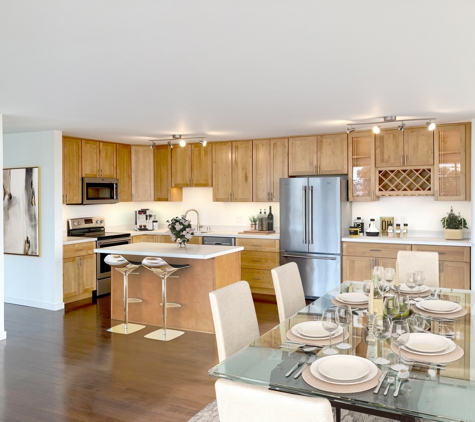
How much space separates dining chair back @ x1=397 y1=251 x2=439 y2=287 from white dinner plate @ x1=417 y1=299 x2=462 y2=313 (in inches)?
36.7

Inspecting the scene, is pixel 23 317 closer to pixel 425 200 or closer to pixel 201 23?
pixel 201 23

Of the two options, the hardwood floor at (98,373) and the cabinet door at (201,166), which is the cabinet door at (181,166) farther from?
the hardwood floor at (98,373)

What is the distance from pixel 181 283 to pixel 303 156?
2.63 meters

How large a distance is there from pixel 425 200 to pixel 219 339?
4.68 meters

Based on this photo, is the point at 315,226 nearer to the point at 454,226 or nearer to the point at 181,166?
the point at 454,226

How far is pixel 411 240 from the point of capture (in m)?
5.70

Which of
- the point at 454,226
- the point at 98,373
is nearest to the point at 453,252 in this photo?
the point at 454,226

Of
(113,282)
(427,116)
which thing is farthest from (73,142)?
(427,116)

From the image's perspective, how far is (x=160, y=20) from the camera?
7.38 feet

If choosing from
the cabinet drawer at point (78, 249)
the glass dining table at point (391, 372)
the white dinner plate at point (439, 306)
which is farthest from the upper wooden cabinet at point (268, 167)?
the glass dining table at point (391, 372)

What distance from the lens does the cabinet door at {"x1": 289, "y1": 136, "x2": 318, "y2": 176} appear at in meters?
6.43

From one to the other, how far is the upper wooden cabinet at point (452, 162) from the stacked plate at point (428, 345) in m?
3.99

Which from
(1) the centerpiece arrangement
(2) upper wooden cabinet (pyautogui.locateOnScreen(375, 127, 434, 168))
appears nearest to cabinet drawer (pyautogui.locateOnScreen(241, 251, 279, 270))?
(1) the centerpiece arrangement

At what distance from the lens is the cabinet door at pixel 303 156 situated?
6.43 metres
